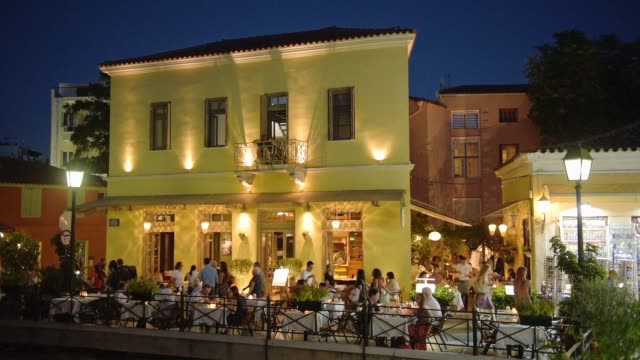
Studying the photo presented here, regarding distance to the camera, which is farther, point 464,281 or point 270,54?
point 270,54

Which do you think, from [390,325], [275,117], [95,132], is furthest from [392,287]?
[95,132]

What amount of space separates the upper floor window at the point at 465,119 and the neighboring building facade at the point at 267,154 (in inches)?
480

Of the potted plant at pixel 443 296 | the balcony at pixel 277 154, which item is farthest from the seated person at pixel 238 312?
the balcony at pixel 277 154

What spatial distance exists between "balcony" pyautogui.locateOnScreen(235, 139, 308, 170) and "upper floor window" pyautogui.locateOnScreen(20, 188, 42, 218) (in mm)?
17504

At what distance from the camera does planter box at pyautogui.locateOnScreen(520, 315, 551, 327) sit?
10.4 meters

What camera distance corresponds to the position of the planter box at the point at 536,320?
1041 centimetres

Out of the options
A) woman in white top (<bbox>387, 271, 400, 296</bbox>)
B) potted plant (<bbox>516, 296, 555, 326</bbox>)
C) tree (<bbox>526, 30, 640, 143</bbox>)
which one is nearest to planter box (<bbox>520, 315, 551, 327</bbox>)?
potted plant (<bbox>516, 296, 555, 326</bbox>)

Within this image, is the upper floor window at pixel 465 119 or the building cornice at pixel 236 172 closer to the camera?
the building cornice at pixel 236 172

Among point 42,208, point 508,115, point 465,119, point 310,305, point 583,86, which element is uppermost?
point 583,86

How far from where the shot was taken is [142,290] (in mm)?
13164

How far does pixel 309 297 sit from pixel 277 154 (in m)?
6.41

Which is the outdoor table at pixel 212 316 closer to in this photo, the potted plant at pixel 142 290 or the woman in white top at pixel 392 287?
the potted plant at pixel 142 290

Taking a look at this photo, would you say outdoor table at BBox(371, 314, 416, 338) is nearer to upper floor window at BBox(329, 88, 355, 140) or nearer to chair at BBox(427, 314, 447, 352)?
chair at BBox(427, 314, 447, 352)

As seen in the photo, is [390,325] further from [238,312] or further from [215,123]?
[215,123]
